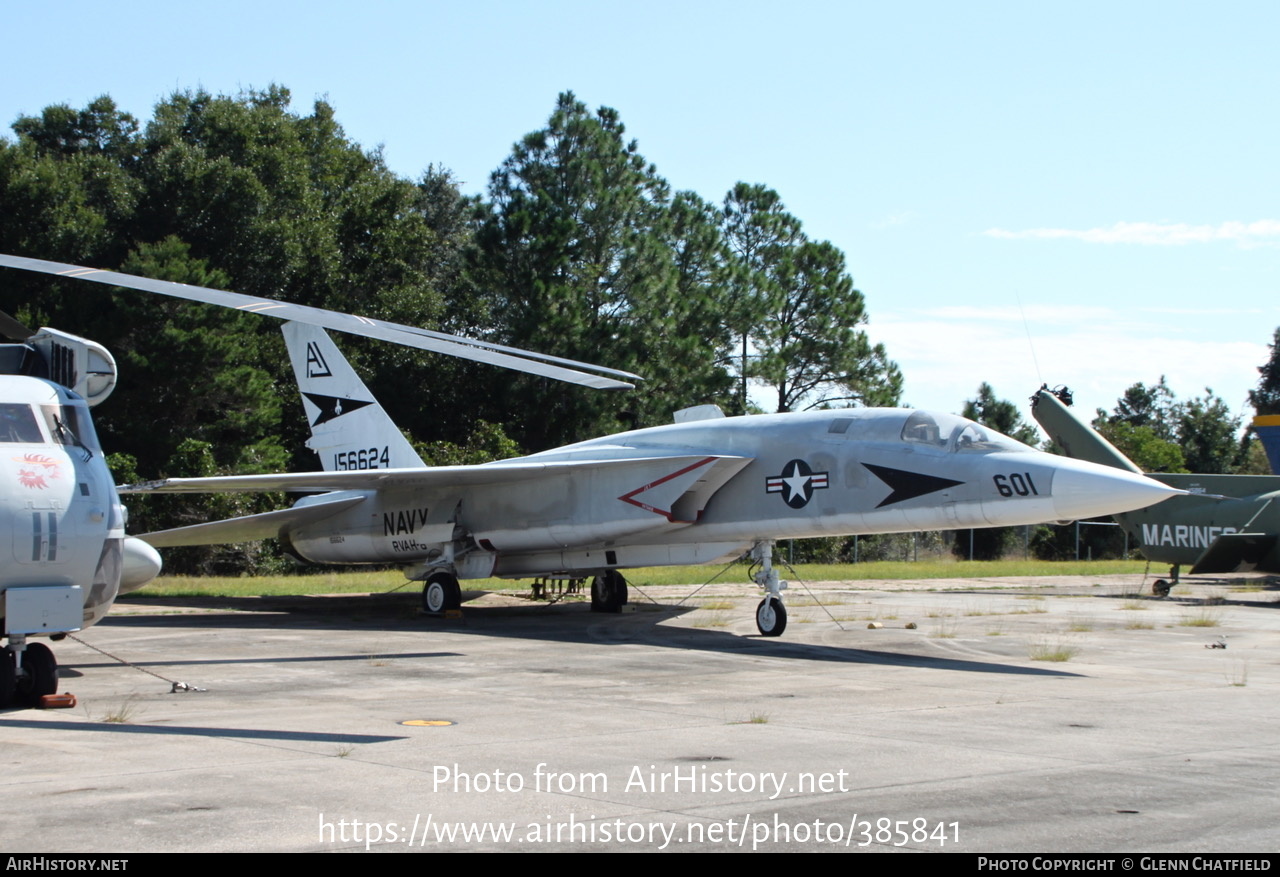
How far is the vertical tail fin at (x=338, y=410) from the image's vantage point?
73.4ft

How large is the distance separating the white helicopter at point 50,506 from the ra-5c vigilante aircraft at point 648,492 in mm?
2256

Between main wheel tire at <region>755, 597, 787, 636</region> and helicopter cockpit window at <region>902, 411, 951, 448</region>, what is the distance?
2826 mm

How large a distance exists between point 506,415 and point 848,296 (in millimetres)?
17165

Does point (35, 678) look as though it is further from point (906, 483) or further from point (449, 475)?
point (906, 483)

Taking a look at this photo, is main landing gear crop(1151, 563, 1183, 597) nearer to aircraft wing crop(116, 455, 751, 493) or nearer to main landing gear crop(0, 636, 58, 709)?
aircraft wing crop(116, 455, 751, 493)

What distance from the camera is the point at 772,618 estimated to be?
54.1 ft

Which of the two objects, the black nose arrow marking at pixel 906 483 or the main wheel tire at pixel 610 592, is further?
the main wheel tire at pixel 610 592

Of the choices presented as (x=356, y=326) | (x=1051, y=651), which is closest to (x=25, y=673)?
(x=356, y=326)

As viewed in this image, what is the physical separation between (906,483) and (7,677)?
1038cm

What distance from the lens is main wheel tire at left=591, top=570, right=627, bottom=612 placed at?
21.1 m

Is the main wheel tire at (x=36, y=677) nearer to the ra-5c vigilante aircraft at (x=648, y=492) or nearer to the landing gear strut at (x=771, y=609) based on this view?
the ra-5c vigilante aircraft at (x=648, y=492)

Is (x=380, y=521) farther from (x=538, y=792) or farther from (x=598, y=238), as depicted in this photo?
(x=598, y=238)

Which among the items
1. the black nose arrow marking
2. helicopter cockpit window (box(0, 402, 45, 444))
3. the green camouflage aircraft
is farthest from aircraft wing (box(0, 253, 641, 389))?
the green camouflage aircraft

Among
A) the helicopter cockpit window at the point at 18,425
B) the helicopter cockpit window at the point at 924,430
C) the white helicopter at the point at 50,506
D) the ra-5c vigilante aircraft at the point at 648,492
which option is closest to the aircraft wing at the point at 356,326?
the ra-5c vigilante aircraft at the point at 648,492
